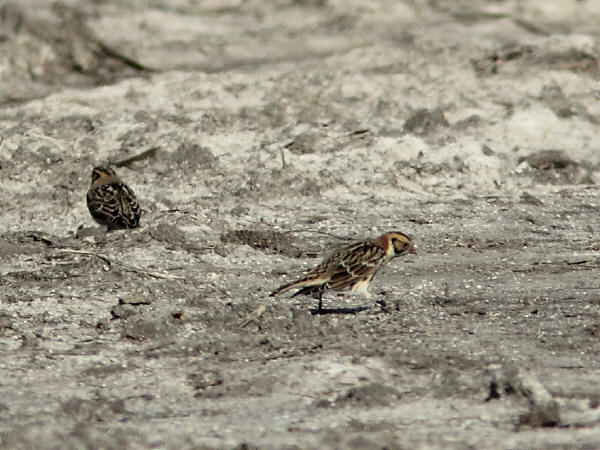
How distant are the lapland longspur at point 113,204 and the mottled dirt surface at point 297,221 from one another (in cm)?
16

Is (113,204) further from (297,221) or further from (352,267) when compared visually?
(352,267)

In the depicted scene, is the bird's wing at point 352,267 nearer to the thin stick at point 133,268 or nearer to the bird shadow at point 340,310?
the bird shadow at point 340,310

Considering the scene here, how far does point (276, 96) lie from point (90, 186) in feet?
9.28

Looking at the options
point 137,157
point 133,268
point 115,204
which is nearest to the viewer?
point 133,268

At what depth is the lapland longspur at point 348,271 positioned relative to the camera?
933 cm

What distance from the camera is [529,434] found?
682 cm

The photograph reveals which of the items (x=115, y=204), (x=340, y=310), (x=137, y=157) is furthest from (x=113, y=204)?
(x=340, y=310)

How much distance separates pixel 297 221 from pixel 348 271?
2431mm

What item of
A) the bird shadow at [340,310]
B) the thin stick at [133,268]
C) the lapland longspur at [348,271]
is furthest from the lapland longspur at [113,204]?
the bird shadow at [340,310]

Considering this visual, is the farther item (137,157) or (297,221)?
(137,157)

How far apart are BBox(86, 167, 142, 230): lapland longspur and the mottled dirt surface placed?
0.16 metres

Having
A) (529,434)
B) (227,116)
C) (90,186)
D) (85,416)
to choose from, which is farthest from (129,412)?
(227,116)

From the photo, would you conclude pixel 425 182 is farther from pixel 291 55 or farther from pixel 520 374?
pixel 520 374

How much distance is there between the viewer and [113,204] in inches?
439
